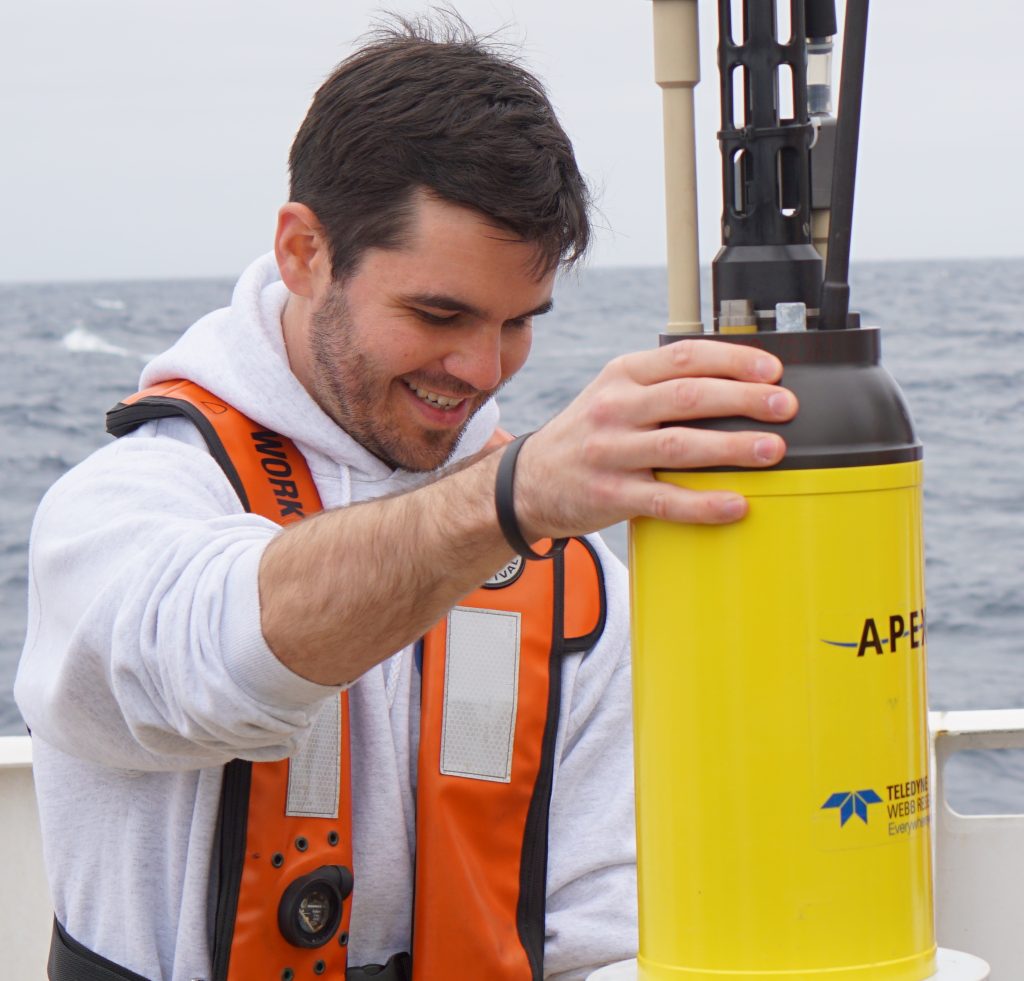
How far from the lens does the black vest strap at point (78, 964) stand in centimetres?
175

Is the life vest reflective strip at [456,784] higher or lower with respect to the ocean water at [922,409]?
→ lower

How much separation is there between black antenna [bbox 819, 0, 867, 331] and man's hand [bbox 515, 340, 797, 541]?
0.07 metres

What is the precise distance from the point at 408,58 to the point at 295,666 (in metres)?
1.07

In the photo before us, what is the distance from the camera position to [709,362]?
3.15 ft

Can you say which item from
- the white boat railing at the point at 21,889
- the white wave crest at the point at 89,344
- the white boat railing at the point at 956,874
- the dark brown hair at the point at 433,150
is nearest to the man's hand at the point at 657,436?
the dark brown hair at the point at 433,150

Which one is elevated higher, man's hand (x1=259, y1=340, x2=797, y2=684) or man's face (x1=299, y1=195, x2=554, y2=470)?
man's face (x1=299, y1=195, x2=554, y2=470)

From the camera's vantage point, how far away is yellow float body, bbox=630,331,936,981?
0.95m

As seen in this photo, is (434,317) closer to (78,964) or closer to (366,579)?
(366,579)

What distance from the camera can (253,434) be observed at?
184 centimetres

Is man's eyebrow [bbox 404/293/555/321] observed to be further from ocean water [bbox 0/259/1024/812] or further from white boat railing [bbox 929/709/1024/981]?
white boat railing [bbox 929/709/1024/981]

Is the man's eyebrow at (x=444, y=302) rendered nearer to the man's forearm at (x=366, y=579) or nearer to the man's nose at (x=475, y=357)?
the man's nose at (x=475, y=357)

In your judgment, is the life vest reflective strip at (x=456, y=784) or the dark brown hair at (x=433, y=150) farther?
the dark brown hair at (x=433, y=150)

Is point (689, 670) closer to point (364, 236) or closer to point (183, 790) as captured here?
point (183, 790)

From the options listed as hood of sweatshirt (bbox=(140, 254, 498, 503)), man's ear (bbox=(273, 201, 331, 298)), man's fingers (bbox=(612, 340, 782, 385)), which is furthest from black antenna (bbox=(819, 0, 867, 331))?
man's ear (bbox=(273, 201, 331, 298))
